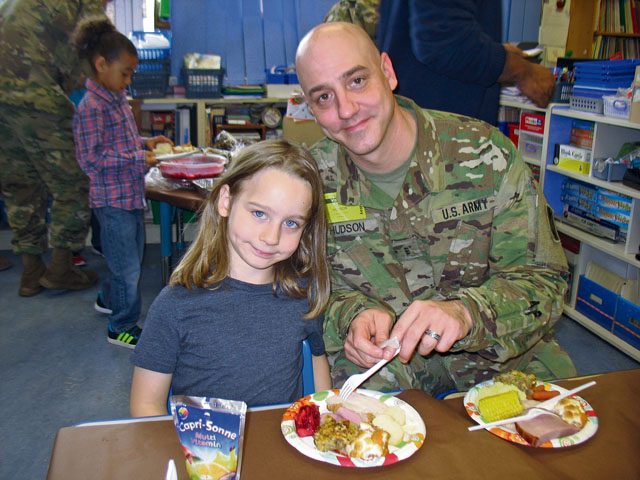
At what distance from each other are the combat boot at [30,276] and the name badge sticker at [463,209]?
2.80m

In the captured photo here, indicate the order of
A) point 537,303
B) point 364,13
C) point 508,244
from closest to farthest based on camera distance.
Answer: point 537,303 → point 508,244 → point 364,13

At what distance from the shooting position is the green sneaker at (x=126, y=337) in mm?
2967

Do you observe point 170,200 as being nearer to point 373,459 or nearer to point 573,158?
point 373,459

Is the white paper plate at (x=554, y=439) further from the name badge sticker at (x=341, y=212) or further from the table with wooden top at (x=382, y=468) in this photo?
the name badge sticker at (x=341, y=212)

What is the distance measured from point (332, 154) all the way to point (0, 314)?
2514 mm

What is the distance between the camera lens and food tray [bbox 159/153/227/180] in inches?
108

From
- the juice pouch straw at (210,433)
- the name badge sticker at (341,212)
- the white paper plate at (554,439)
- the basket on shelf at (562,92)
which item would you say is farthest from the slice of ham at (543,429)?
the basket on shelf at (562,92)

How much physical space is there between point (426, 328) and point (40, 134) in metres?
2.72

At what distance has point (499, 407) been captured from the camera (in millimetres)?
1019

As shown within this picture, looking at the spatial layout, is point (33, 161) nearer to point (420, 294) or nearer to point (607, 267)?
point (420, 294)

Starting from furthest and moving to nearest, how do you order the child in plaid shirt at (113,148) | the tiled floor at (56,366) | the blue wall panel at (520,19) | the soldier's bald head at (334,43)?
the blue wall panel at (520,19) → the child in plaid shirt at (113,148) → the tiled floor at (56,366) → the soldier's bald head at (334,43)

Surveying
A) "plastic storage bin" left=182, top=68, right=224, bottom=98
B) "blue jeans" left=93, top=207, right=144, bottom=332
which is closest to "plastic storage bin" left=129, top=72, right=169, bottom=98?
"plastic storage bin" left=182, top=68, right=224, bottom=98

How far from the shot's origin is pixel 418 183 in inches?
57.9

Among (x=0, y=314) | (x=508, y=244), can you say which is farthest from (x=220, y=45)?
(x=508, y=244)
